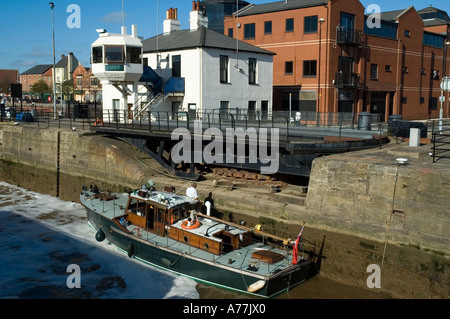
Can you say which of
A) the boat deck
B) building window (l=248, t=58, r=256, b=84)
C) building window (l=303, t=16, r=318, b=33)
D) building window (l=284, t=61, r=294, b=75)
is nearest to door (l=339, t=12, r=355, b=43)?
building window (l=303, t=16, r=318, b=33)

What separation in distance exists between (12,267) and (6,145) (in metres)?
19.2

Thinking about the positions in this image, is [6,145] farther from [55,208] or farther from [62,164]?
[55,208]

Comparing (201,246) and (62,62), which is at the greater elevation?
(62,62)

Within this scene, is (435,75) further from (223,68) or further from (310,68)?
(223,68)

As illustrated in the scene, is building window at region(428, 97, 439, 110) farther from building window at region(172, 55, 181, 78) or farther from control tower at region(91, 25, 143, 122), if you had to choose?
control tower at region(91, 25, 143, 122)

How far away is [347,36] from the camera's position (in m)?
39.2

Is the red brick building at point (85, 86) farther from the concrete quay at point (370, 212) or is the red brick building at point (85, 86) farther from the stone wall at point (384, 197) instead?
the stone wall at point (384, 197)

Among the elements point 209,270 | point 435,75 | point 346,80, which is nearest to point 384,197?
point 209,270

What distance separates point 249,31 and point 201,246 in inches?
1318

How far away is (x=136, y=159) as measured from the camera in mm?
→ 24453

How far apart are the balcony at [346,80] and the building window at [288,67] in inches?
166

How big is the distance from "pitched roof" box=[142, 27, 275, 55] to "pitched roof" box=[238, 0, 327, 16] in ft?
25.4

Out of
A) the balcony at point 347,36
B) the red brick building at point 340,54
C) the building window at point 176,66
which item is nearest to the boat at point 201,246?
the building window at point 176,66
